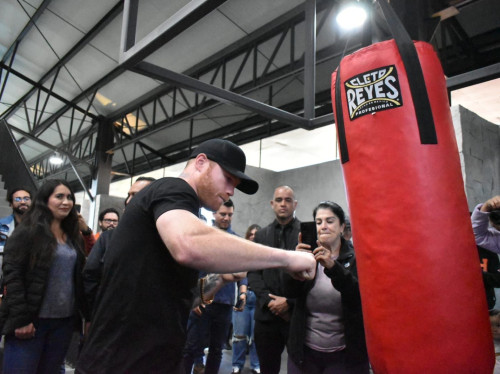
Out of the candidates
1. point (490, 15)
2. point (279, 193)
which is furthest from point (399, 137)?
point (490, 15)

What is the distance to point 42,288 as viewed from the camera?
6.91ft

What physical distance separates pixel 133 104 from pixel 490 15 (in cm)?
739

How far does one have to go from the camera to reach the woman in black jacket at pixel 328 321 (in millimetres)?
1989

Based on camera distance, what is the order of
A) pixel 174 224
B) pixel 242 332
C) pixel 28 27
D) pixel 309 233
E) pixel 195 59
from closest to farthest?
pixel 174 224
pixel 309 233
pixel 242 332
pixel 195 59
pixel 28 27

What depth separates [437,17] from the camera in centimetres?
167

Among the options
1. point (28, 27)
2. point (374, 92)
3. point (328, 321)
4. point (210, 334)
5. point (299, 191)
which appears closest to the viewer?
point (374, 92)

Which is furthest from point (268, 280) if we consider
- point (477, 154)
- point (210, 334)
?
point (477, 154)

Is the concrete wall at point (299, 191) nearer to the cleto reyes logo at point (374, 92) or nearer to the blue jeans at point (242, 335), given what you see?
the blue jeans at point (242, 335)

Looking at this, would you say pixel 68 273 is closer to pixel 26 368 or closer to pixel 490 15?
pixel 26 368

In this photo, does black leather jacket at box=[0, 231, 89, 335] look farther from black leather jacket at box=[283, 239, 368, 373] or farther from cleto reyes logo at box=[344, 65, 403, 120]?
cleto reyes logo at box=[344, 65, 403, 120]

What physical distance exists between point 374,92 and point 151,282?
3.08 feet

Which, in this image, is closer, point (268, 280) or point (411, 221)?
point (411, 221)

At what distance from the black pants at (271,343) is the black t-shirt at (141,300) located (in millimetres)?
1525

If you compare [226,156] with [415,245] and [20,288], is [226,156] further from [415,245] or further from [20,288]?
[20,288]
